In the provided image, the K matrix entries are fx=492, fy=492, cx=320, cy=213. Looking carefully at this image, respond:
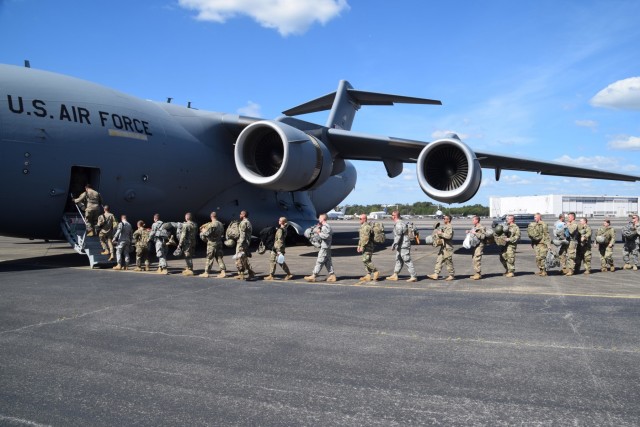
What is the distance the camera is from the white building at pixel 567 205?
96.8 metres

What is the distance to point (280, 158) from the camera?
14.4 metres

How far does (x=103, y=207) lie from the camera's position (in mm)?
11836

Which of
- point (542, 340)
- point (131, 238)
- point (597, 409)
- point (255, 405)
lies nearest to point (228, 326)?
point (255, 405)

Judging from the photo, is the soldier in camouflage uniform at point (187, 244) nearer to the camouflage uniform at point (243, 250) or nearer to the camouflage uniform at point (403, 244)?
the camouflage uniform at point (243, 250)

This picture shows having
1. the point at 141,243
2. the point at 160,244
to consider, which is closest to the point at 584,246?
the point at 160,244

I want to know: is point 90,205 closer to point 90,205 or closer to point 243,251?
point 90,205

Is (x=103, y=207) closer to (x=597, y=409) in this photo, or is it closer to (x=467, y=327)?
(x=467, y=327)

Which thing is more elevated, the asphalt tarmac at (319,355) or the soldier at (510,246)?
the soldier at (510,246)

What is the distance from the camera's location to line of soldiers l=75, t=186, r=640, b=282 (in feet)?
31.3

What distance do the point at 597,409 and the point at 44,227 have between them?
11639 mm

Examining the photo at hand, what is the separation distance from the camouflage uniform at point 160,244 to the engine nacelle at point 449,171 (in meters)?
7.02

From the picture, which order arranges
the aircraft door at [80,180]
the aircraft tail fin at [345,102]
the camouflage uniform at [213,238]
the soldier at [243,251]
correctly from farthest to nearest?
the aircraft tail fin at [345,102]
the aircraft door at [80,180]
the camouflage uniform at [213,238]
the soldier at [243,251]

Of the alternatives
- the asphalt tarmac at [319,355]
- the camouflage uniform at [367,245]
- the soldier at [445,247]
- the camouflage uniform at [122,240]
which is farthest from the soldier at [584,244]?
the camouflage uniform at [122,240]

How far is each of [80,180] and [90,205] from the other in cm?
84
